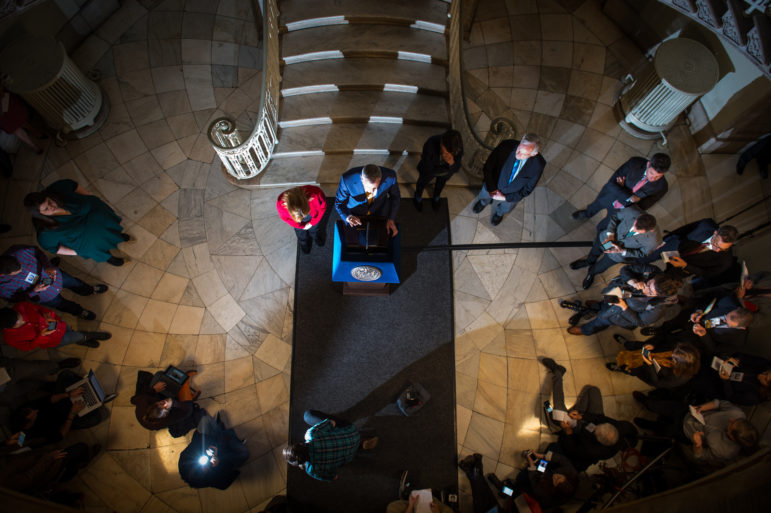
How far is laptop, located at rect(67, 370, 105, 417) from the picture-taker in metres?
4.45

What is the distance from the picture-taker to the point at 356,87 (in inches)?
225

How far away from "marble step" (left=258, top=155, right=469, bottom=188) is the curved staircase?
0.05ft

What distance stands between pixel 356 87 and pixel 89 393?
5234 millimetres

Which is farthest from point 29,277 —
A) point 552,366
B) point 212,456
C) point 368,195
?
point 552,366

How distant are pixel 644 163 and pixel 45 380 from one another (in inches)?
294

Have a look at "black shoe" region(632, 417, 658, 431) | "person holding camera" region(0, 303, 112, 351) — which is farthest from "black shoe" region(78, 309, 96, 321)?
"black shoe" region(632, 417, 658, 431)

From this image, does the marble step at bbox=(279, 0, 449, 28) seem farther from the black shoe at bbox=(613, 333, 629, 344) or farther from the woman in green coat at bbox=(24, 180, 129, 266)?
the black shoe at bbox=(613, 333, 629, 344)

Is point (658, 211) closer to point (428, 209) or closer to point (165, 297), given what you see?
point (428, 209)

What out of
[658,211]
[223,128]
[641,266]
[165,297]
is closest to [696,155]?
[658,211]

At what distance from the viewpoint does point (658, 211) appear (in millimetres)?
5738

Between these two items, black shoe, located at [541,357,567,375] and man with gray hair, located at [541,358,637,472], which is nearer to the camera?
man with gray hair, located at [541,358,637,472]

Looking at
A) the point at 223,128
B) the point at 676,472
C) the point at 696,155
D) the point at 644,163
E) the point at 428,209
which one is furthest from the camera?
the point at 696,155

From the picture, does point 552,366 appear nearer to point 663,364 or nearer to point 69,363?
point 663,364

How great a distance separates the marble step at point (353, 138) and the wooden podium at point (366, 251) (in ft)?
6.30
